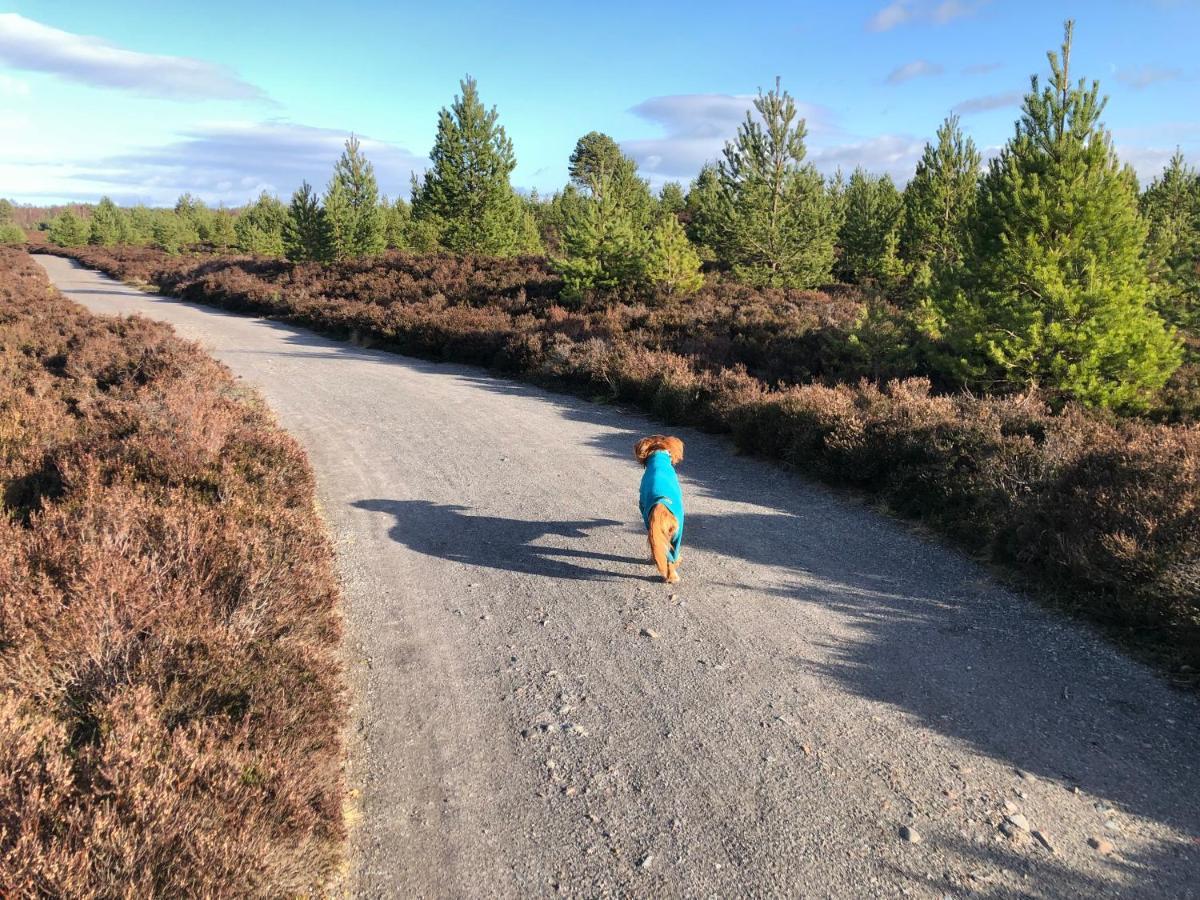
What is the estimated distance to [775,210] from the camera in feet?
84.3

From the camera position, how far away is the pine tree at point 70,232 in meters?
77.9

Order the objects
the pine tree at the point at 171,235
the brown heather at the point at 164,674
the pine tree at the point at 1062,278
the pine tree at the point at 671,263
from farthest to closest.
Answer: the pine tree at the point at 171,235 < the pine tree at the point at 671,263 < the pine tree at the point at 1062,278 < the brown heather at the point at 164,674

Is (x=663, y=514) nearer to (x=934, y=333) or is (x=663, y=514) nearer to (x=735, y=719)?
(x=735, y=719)

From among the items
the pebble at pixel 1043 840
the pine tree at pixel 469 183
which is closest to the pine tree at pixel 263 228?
the pine tree at pixel 469 183

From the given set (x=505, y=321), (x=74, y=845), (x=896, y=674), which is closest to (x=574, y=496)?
(x=896, y=674)

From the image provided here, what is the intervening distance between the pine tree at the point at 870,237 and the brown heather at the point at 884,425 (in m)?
7.88

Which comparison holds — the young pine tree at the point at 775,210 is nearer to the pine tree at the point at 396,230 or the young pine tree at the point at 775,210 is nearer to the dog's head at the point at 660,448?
the dog's head at the point at 660,448

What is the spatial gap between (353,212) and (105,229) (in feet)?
203

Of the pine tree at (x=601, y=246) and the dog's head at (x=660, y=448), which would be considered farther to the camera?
the pine tree at (x=601, y=246)

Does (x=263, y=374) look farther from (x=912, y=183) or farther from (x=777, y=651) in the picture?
(x=912, y=183)

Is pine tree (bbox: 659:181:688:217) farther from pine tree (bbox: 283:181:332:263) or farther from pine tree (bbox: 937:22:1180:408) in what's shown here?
pine tree (bbox: 937:22:1180:408)

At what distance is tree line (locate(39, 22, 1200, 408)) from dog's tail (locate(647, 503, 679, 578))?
7.13 metres

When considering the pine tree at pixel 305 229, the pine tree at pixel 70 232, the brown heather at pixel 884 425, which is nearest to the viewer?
A: the brown heather at pixel 884 425

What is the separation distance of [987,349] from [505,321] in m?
12.4
